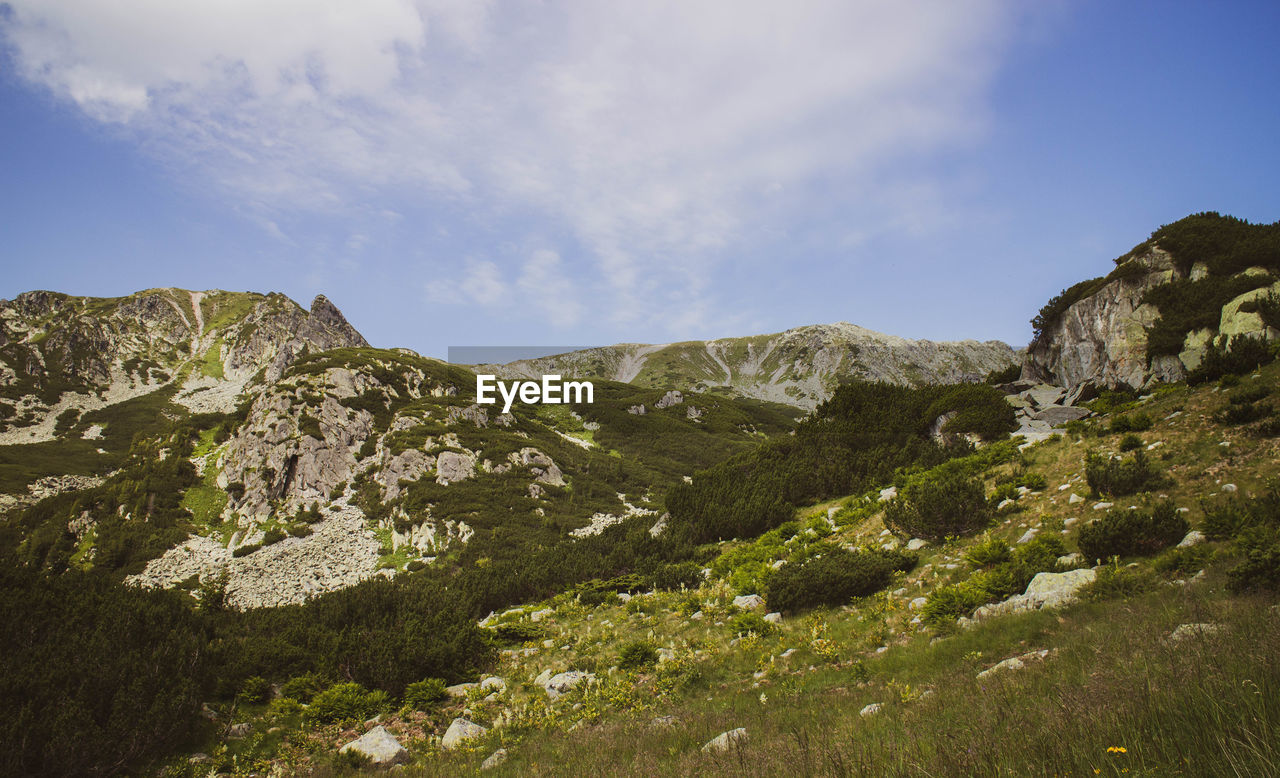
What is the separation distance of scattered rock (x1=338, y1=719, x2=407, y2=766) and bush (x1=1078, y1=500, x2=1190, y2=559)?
1128 centimetres

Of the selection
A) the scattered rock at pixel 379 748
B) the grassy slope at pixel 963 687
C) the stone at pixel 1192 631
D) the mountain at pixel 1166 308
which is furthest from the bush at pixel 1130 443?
the scattered rock at pixel 379 748

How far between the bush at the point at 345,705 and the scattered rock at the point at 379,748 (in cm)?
110

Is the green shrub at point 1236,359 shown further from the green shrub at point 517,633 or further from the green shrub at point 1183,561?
the green shrub at point 517,633

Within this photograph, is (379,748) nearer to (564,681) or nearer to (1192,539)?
(564,681)

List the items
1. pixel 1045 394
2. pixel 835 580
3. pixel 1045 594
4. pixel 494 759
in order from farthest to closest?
pixel 1045 394 → pixel 835 580 → pixel 1045 594 → pixel 494 759

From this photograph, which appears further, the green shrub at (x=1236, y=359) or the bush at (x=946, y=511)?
the green shrub at (x=1236, y=359)

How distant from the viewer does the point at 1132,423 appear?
1316 cm

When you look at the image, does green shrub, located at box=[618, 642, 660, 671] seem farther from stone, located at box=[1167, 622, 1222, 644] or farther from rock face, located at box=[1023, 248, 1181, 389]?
rock face, located at box=[1023, 248, 1181, 389]

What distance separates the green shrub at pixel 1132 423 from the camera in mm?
12984

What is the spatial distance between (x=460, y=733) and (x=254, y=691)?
4.41 meters

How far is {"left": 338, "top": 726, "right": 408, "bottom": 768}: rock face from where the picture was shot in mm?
7406

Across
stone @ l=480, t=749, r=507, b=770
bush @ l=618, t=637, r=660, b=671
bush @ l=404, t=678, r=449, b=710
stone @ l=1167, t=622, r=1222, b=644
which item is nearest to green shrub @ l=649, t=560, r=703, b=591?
bush @ l=618, t=637, r=660, b=671

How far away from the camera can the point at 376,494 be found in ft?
131

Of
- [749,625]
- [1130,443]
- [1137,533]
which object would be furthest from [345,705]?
[1130,443]
